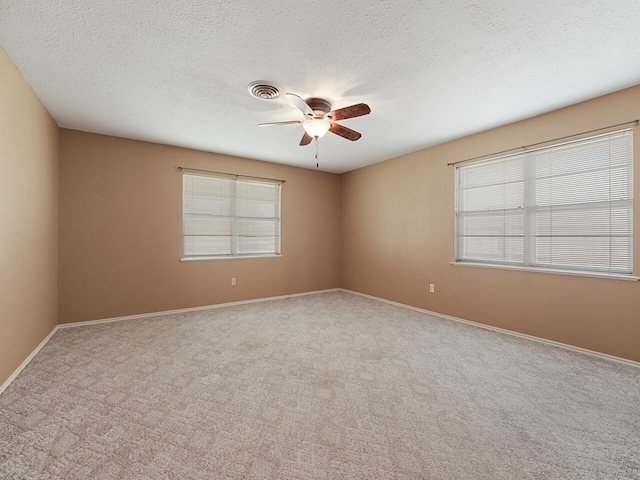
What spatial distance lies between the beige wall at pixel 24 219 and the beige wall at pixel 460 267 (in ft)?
15.1

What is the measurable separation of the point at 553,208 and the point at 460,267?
4.21ft

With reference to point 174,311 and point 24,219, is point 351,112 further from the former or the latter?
point 174,311

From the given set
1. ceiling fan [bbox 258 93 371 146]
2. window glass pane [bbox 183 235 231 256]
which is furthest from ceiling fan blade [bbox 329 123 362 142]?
window glass pane [bbox 183 235 231 256]

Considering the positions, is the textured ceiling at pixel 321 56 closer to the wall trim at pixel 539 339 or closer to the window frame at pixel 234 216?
the window frame at pixel 234 216

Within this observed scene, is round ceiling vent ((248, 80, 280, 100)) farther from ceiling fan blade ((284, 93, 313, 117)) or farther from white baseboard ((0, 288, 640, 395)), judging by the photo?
white baseboard ((0, 288, 640, 395))

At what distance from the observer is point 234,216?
501 centimetres

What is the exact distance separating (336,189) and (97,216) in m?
4.12

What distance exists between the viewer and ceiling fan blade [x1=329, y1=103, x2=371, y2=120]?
2533mm

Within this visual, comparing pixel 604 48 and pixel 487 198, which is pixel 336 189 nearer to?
pixel 487 198

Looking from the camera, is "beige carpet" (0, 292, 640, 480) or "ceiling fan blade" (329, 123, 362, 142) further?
"ceiling fan blade" (329, 123, 362, 142)

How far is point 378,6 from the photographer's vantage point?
1.75 m

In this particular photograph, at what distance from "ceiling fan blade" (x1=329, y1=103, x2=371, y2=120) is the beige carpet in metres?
2.29

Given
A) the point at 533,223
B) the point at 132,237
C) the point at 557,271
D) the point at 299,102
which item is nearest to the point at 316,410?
the point at 299,102

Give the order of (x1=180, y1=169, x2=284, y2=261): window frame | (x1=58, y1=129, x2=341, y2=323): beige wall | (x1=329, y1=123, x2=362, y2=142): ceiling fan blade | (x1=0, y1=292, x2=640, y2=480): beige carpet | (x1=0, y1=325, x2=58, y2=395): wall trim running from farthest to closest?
(x1=180, y1=169, x2=284, y2=261): window frame, (x1=58, y1=129, x2=341, y2=323): beige wall, (x1=329, y1=123, x2=362, y2=142): ceiling fan blade, (x1=0, y1=325, x2=58, y2=395): wall trim, (x1=0, y1=292, x2=640, y2=480): beige carpet
